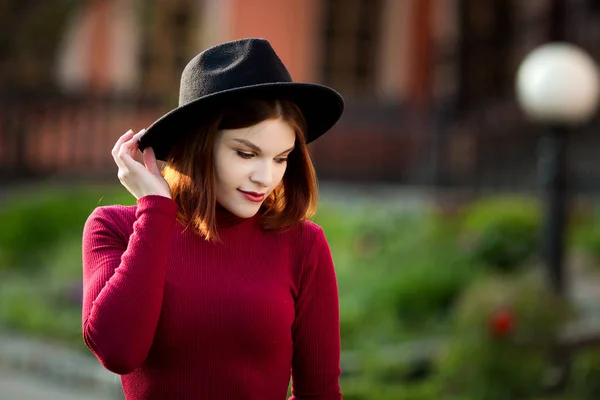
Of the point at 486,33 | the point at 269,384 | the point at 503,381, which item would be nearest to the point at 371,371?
the point at 503,381

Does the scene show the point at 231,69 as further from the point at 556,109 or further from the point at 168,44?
the point at 168,44

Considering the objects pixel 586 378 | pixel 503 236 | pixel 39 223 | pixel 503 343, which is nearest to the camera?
pixel 586 378

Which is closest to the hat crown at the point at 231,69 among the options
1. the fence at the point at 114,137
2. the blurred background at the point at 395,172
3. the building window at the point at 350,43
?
the blurred background at the point at 395,172

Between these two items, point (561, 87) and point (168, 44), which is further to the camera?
point (168, 44)

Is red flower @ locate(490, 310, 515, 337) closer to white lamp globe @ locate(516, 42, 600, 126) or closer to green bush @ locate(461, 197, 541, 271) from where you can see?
white lamp globe @ locate(516, 42, 600, 126)

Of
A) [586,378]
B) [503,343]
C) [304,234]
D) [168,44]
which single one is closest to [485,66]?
[168,44]

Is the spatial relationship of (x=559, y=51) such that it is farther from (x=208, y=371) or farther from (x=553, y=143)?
(x=208, y=371)

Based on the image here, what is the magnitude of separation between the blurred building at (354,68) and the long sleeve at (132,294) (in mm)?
8110

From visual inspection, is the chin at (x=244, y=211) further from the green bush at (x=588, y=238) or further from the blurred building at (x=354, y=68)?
the blurred building at (x=354, y=68)

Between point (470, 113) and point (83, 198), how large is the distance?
423 centimetres

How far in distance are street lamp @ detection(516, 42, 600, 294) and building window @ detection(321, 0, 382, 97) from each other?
7.21 meters

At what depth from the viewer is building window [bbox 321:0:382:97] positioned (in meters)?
14.1

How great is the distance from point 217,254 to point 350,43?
12.4m

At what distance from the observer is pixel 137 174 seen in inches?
79.0
